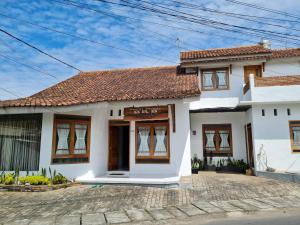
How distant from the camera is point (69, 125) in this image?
972cm

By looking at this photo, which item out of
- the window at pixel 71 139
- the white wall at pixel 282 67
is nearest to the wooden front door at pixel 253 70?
the white wall at pixel 282 67

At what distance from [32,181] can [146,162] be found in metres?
4.63

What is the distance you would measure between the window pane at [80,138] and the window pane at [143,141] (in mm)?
2453

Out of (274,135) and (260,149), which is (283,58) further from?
(260,149)

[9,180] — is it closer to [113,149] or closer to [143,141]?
[113,149]

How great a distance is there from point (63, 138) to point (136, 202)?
4.52 meters

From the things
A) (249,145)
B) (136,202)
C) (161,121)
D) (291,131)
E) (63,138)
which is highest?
(161,121)

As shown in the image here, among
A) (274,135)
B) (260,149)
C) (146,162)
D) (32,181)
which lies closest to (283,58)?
(274,135)

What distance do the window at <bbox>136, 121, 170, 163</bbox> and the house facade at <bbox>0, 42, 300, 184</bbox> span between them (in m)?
0.05

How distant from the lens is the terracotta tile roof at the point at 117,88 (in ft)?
31.1

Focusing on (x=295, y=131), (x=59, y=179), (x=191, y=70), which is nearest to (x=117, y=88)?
(x=191, y=70)

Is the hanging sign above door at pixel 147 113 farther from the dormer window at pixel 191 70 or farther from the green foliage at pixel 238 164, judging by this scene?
the green foliage at pixel 238 164

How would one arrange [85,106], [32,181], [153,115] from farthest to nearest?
[153,115], [85,106], [32,181]

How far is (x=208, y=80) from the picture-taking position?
13.6 metres
